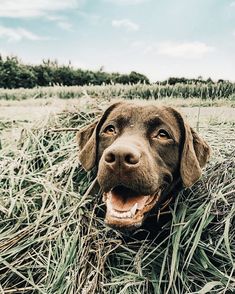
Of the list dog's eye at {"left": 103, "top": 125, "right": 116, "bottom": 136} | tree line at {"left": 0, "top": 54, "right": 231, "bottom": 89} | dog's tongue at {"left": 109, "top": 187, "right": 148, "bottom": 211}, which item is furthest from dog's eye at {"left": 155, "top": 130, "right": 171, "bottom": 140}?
tree line at {"left": 0, "top": 54, "right": 231, "bottom": 89}

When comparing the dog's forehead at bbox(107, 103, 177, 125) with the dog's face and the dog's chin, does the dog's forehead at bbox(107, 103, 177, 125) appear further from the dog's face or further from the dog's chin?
the dog's chin

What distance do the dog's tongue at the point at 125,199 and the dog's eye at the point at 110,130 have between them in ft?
1.31

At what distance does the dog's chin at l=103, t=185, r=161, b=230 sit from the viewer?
9.82 ft

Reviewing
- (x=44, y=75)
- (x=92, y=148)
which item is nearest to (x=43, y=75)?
(x=44, y=75)

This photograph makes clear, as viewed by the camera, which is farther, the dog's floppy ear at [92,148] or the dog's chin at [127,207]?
the dog's floppy ear at [92,148]

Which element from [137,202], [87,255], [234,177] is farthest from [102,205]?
[234,177]

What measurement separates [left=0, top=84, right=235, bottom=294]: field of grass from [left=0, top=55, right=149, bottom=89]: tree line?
23.9 meters

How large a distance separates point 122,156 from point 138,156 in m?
0.10

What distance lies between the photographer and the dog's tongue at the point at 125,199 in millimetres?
3064

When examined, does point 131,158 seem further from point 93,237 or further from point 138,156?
point 93,237

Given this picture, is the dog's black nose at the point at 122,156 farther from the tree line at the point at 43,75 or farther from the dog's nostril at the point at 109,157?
the tree line at the point at 43,75

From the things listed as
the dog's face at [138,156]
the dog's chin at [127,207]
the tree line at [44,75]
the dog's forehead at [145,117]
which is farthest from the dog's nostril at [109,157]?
the tree line at [44,75]

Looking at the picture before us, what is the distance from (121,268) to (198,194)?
0.64 metres

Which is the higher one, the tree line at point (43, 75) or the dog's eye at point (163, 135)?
the dog's eye at point (163, 135)
